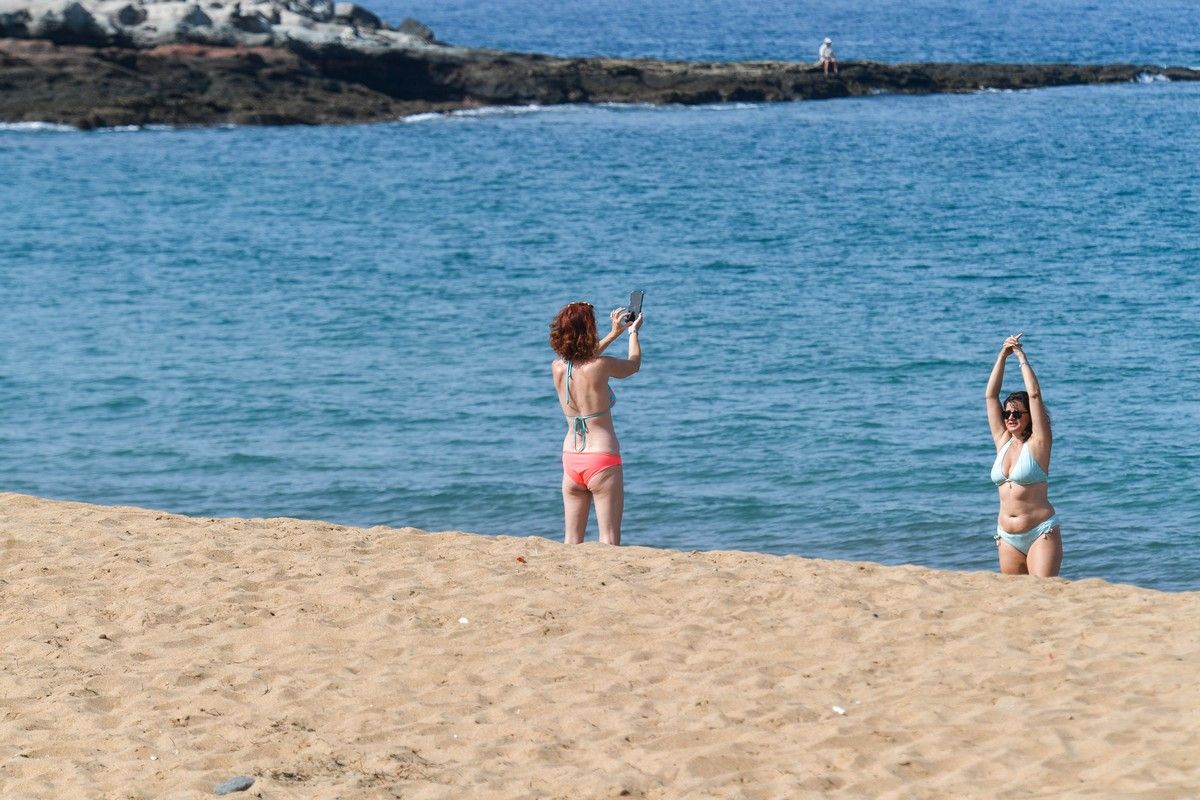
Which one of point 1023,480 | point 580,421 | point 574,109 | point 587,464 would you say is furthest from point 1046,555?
point 574,109

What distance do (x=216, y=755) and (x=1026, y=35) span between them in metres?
87.4

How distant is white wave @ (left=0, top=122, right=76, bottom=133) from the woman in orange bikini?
39591 mm

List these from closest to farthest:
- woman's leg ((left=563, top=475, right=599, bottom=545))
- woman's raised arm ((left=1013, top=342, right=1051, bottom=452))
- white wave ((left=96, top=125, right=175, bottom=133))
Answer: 1. woman's raised arm ((left=1013, top=342, right=1051, bottom=452))
2. woman's leg ((left=563, top=475, right=599, bottom=545))
3. white wave ((left=96, top=125, right=175, bottom=133))

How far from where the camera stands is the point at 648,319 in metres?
20.6

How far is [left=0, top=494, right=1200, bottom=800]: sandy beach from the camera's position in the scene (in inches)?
232

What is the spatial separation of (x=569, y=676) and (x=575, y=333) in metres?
2.31

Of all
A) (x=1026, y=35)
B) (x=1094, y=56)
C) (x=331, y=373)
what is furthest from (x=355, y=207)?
(x=1026, y=35)

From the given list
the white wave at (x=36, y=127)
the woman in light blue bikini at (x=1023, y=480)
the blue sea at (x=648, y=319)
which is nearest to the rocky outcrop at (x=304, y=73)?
the white wave at (x=36, y=127)

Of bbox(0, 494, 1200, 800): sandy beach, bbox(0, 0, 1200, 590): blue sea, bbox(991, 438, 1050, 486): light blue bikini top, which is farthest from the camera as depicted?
bbox(0, 0, 1200, 590): blue sea

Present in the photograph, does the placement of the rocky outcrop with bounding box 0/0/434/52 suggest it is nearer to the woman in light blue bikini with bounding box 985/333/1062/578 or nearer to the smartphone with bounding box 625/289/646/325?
the smartphone with bounding box 625/289/646/325

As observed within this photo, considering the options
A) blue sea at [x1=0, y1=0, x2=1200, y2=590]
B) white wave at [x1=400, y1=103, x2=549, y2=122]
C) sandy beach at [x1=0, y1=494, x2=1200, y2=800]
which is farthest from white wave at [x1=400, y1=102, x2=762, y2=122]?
sandy beach at [x1=0, y1=494, x2=1200, y2=800]

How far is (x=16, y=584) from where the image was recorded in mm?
8508

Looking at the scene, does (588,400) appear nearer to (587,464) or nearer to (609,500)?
(587,464)

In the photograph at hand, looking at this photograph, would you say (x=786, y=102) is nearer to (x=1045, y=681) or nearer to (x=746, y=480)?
(x=746, y=480)
